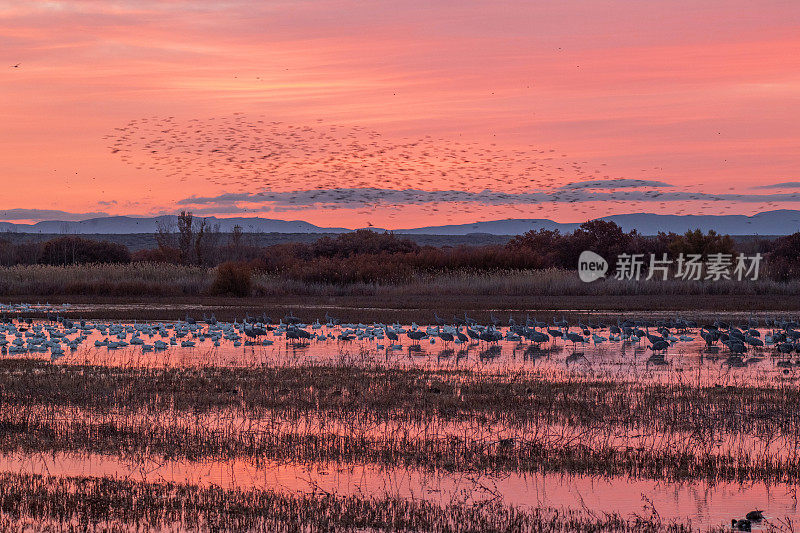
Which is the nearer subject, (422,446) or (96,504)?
(96,504)

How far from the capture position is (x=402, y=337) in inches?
985

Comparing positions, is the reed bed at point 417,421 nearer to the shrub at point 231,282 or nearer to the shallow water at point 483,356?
the shallow water at point 483,356

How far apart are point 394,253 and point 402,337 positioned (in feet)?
116

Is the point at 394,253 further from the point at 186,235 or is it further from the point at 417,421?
the point at 417,421

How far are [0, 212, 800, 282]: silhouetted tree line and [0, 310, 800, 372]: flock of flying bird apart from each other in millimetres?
16737

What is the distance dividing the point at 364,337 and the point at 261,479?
47.8ft

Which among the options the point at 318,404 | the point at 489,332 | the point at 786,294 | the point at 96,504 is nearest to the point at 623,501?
the point at 96,504

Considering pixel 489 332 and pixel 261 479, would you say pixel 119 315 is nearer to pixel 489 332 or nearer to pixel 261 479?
pixel 489 332

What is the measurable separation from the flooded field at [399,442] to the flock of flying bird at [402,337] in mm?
1211

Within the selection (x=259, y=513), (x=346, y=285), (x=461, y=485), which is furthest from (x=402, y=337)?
(x=346, y=285)

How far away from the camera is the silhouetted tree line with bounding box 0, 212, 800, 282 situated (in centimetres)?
4722

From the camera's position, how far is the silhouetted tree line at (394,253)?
47219 millimetres

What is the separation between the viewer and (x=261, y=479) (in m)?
9.38

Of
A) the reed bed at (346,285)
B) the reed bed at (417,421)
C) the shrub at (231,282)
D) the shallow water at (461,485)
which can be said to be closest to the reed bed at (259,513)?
the shallow water at (461,485)
